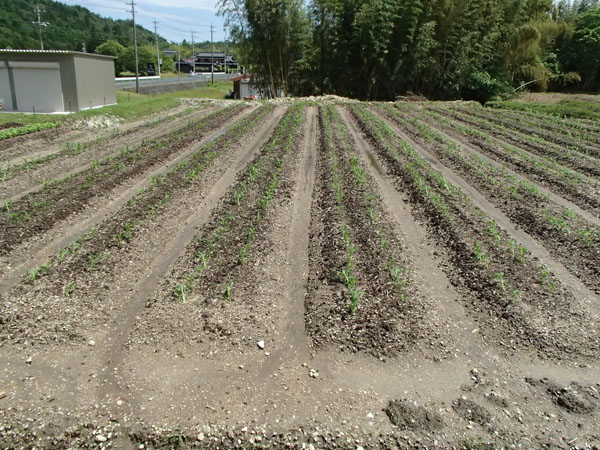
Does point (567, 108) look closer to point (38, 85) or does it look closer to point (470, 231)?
point (470, 231)

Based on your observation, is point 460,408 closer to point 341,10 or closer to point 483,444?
point 483,444

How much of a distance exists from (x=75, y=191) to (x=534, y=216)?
877cm

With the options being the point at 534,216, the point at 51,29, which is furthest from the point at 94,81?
the point at 51,29

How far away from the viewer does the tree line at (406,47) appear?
949 inches

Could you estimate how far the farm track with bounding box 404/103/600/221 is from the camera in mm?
8141

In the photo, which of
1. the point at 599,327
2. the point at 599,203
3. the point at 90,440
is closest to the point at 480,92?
the point at 599,203

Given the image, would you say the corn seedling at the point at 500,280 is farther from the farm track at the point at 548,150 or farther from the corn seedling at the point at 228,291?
the farm track at the point at 548,150

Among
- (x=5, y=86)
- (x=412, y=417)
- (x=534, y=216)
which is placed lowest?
(x=412, y=417)

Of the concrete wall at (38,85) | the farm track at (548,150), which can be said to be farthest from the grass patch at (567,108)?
the concrete wall at (38,85)

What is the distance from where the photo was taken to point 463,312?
15.7ft

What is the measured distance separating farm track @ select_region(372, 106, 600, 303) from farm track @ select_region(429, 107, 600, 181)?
2.49 meters

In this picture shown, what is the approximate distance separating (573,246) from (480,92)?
22299 mm

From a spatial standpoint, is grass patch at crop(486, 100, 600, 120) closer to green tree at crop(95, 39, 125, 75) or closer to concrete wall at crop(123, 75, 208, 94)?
concrete wall at crop(123, 75, 208, 94)

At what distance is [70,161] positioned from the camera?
35.2ft
